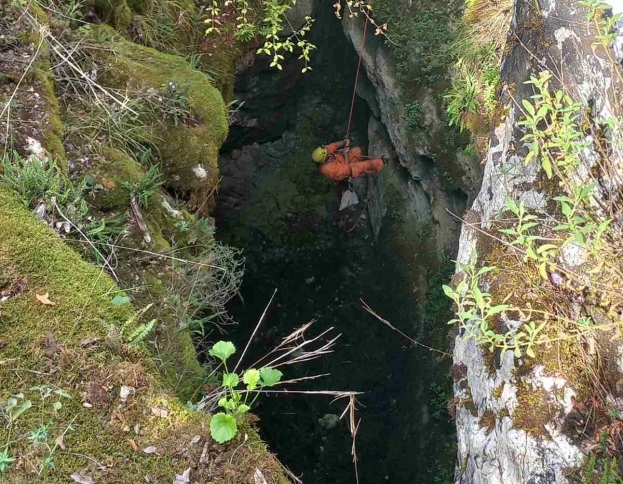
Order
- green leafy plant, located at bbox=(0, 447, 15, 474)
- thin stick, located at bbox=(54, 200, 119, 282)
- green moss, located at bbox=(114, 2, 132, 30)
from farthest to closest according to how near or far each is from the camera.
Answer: green moss, located at bbox=(114, 2, 132, 30)
thin stick, located at bbox=(54, 200, 119, 282)
green leafy plant, located at bbox=(0, 447, 15, 474)

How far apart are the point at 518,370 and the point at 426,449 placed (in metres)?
3.22

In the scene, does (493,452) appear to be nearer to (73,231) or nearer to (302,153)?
(73,231)

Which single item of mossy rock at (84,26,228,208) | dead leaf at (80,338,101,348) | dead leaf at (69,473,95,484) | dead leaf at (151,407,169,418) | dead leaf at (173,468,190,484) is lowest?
dead leaf at (173,468,190,484)

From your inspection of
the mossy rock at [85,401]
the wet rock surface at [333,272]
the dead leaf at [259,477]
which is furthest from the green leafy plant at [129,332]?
the wet rock surface at [333,272]

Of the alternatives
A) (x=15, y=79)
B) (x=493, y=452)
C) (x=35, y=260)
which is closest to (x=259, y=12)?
(x=15, y=79)

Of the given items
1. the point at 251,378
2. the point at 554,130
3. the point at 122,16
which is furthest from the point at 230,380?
the point at 122,16

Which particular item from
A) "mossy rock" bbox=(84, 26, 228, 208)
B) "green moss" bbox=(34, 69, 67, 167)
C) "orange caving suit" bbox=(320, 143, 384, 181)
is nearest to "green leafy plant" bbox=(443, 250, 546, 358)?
"mossy rock" bbox=(84, 26, 228, 208)

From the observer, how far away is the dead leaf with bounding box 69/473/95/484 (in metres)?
1.90

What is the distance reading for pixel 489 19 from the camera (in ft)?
15.4

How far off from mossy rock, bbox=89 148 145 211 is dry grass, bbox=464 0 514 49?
3.31m

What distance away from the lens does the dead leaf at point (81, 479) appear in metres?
1.90

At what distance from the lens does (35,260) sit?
2.34 m

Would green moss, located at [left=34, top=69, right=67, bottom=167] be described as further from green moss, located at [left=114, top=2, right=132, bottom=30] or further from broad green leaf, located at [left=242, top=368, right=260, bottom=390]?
broad green leaf, located at [left=242, top=368, right=260, bottom=390]

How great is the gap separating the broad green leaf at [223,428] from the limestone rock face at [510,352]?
159cm
